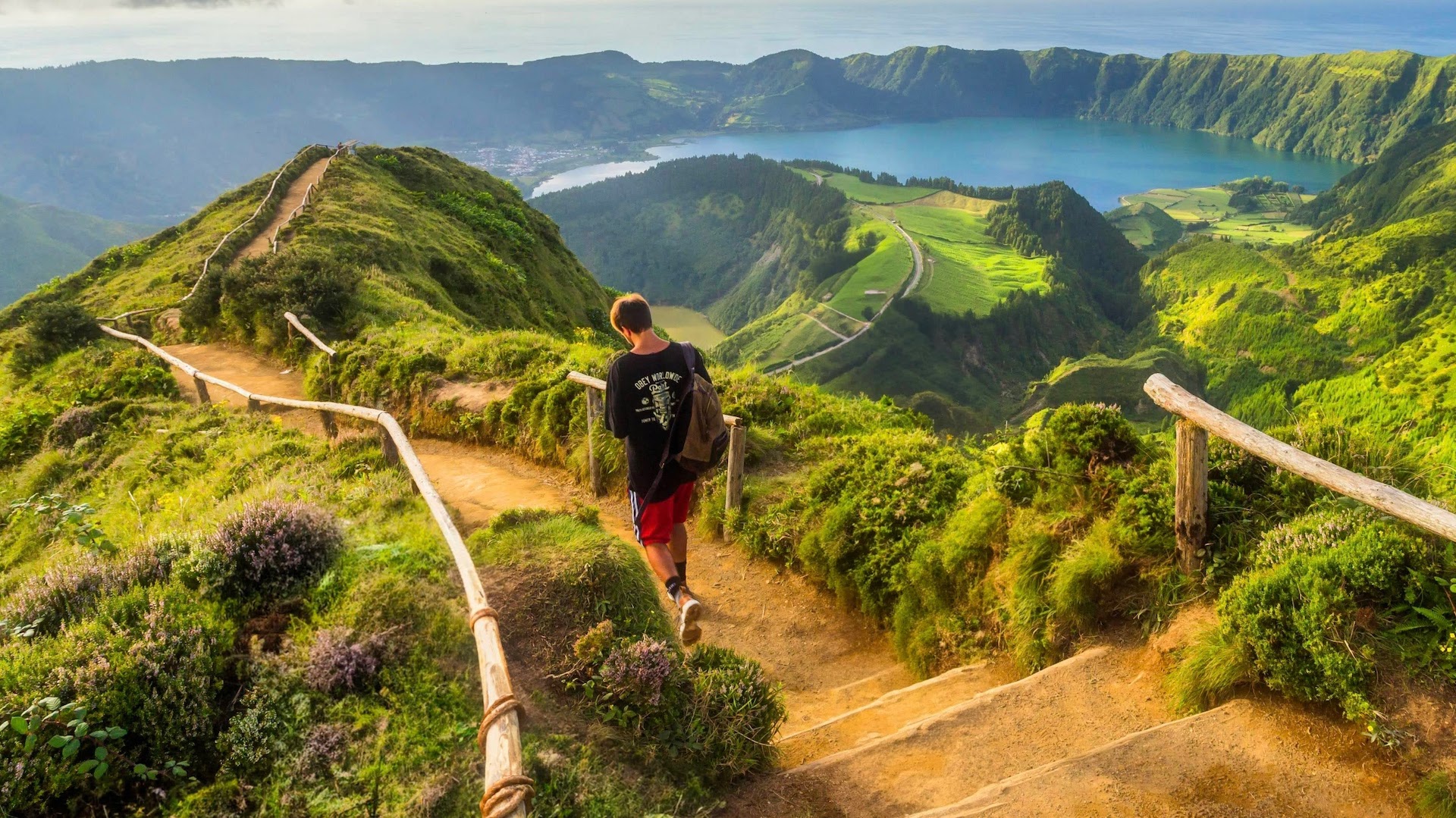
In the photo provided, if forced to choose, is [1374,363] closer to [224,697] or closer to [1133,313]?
[1133,313]

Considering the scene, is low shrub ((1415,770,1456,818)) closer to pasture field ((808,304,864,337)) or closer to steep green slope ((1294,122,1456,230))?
pasture field ((808,304,864,337))

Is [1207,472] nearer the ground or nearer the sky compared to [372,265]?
nearer the ground

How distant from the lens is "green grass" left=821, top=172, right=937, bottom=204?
184375 millimetres

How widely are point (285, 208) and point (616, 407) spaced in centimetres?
3039

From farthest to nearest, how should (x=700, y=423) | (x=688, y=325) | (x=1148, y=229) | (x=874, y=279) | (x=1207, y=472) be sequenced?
(x=1148, y=229) < (x=688, y=325) < (x=874, y=279) < (x=700, y=423) < (x=1207, y=472)

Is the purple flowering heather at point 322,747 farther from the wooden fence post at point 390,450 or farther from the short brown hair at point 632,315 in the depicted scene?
the wooden fence post at point 390,450

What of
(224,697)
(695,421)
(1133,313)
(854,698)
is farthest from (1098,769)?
(1133,313)

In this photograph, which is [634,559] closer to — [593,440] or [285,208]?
[593,440]

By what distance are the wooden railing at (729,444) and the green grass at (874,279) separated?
118 meters

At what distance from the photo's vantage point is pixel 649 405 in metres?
5.50

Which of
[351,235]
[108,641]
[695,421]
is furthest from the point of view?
[351,235]

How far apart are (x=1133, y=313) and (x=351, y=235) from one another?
495ft

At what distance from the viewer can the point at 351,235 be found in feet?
78.8

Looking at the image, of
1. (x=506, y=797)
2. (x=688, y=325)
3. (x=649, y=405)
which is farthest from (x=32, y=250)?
(x=506, y=797)
